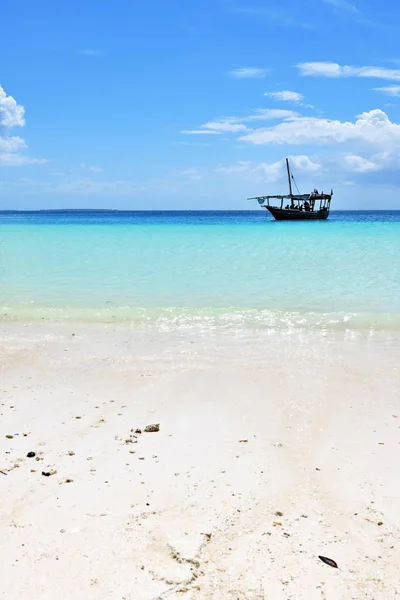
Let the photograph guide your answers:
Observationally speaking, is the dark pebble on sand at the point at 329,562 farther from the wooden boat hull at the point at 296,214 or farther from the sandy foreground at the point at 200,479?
the wooden boat hull at the point at 296,214

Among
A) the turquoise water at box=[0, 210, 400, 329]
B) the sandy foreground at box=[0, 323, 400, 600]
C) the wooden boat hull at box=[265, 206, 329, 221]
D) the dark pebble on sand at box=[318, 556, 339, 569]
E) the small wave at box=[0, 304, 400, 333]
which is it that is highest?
the wooden boat hull at box=[265, 206, 329, 221]

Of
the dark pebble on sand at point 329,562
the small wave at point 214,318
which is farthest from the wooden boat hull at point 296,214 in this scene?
the dark pebble on sand at point 329,562

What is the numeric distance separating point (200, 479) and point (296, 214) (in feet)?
213

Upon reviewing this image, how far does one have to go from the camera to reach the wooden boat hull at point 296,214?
2621 inches

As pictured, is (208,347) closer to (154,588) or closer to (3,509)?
(3,509)

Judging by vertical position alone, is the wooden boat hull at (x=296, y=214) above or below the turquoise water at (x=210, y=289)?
above

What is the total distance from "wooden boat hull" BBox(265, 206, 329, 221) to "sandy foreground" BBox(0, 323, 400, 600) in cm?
6111

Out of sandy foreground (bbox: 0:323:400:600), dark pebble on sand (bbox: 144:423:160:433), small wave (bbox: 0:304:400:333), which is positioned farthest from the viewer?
small wave (bbox: 0:304:400:333)

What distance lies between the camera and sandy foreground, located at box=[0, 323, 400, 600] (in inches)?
118

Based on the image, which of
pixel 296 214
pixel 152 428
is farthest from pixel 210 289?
pixel 296 214

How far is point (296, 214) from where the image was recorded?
6681 centimetres

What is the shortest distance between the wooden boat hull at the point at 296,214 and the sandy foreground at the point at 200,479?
6111cm

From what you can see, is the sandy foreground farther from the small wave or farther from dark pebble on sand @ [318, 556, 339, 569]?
the small wave

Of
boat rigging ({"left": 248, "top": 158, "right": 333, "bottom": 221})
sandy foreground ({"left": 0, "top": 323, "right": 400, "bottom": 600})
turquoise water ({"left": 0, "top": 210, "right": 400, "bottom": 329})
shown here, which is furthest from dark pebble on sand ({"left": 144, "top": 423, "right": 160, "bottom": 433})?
boat rigging ({"left": 248, "top": 158, "right": 333, "bottom": 221})
